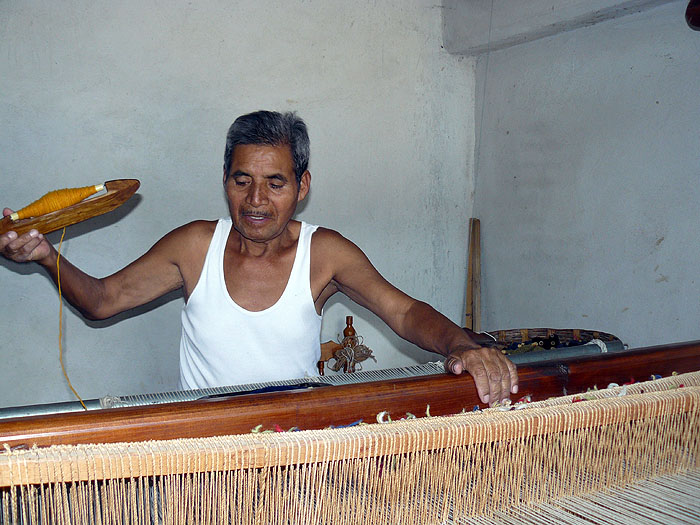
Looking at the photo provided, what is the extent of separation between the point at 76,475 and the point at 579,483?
80cm

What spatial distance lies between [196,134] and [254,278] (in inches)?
58.1

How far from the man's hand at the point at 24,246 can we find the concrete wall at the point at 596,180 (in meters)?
2.65

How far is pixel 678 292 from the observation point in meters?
2.91

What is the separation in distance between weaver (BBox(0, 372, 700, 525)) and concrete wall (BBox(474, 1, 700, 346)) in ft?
6.51

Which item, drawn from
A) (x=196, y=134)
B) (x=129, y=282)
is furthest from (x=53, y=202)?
(x=196, y=134)

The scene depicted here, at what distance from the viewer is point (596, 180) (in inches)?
131

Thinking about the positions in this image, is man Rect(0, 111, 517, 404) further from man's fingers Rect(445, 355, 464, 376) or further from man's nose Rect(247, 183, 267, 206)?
man's fingers Rect(445, 355, 464, 376)

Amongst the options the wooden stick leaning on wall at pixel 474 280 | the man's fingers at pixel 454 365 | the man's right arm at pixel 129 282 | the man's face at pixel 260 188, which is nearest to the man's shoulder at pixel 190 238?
the man's right arm at pixel 129 282

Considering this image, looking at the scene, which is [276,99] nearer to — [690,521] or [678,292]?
[678,292]

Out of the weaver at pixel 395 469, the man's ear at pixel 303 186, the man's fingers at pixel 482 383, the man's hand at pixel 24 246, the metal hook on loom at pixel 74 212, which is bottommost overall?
the weaver at pixel 395 469

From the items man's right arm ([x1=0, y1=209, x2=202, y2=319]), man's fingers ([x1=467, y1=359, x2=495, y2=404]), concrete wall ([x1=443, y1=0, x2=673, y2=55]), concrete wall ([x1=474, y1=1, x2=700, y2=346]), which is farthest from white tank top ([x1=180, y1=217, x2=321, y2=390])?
concrete wall ([x1=443, y1=0, x2=673, y2=55])

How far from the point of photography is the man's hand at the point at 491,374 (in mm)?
1088

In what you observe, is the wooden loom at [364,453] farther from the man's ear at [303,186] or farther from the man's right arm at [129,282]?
the man's ear at [303,186]

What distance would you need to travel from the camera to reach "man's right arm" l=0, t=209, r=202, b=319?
1792 millimetres
